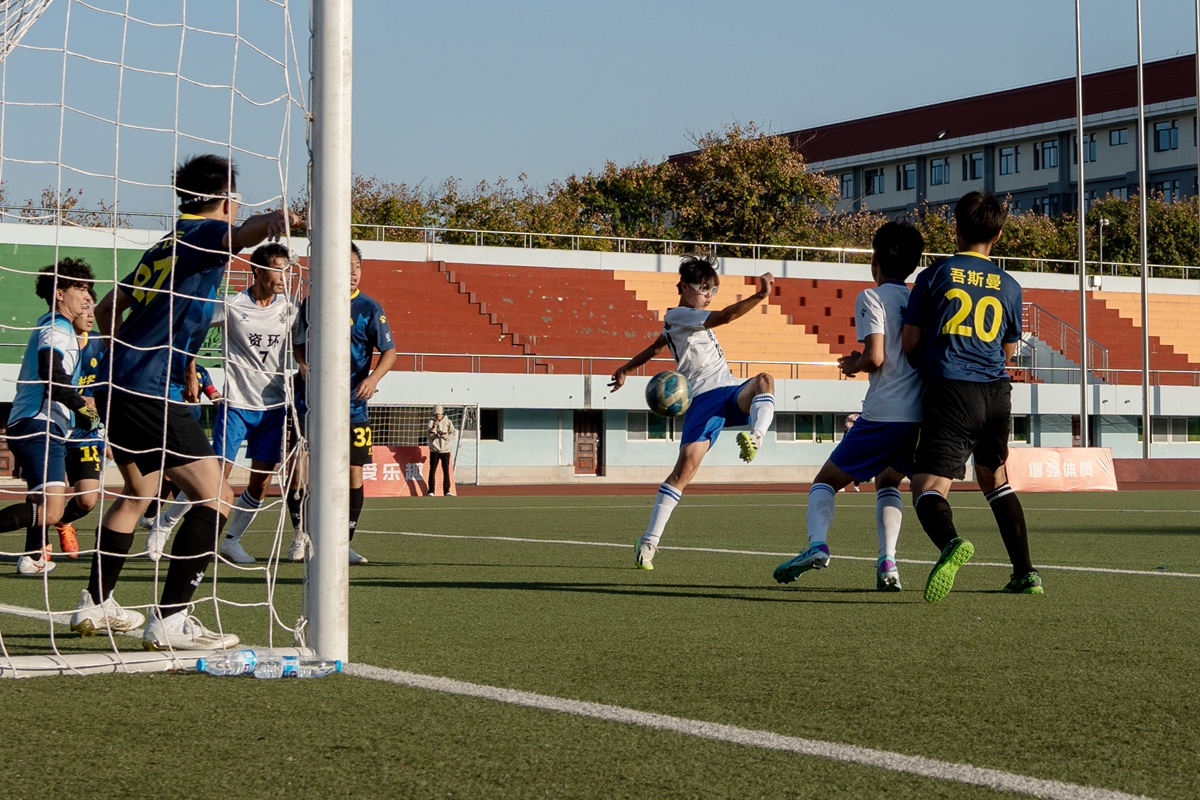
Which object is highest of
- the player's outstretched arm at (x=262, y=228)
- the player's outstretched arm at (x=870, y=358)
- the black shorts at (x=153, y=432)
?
the player's outstretched arm at (x=262, y=228)

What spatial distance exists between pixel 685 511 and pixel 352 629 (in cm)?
1062

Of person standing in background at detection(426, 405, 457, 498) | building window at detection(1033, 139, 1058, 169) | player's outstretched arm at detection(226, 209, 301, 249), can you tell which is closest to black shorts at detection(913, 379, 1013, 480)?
player's outstretched arm at detection(226, 209, 301, 249)

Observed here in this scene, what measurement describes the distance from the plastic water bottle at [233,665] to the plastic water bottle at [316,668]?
16 centimetres

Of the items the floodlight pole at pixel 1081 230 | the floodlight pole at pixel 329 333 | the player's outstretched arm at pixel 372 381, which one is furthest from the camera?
the floodlight pole at pixel 1081 230

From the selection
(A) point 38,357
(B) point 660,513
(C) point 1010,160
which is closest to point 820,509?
(B) point 660,513

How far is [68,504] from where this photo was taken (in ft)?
31.6

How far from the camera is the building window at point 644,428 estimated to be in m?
38.0

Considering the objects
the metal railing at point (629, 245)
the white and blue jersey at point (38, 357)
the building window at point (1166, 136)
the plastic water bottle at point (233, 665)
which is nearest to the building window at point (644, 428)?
the metal railing at point (629, 245)

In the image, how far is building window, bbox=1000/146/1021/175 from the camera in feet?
243

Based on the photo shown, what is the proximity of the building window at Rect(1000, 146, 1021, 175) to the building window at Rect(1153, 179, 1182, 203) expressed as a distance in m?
7.24

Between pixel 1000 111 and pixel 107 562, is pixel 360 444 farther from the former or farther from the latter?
pixel 1000 111

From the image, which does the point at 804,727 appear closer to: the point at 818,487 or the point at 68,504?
the point at 818,487

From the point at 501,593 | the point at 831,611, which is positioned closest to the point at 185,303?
the point at 501,593

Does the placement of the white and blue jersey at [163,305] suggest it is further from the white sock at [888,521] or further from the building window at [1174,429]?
the building window at [1174,429]
